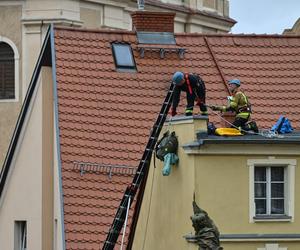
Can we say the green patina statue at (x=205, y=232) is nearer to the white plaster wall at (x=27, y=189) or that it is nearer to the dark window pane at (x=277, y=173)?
the dark window pane at (x=277, y=173)

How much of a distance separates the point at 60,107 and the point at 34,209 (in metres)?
3.19

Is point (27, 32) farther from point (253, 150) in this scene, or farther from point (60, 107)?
point (253, 150)

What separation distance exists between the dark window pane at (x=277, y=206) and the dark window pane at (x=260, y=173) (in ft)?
1.41

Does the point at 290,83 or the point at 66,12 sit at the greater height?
the point at 66,12

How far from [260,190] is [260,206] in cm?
26

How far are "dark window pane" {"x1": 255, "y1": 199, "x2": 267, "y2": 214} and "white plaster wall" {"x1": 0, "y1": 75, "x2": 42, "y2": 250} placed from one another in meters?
10.6

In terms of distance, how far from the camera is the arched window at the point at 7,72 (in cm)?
6538

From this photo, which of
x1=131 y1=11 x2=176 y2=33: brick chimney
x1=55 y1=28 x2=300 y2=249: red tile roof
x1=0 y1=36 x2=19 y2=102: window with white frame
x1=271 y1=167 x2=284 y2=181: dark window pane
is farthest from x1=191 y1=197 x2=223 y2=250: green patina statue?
x1=0 y1=36 x2=19 y2=102: window with white frame

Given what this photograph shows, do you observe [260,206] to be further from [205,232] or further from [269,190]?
[205,232]

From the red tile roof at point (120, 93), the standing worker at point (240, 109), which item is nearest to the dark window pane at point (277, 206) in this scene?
the standing worker at point (240, 109)

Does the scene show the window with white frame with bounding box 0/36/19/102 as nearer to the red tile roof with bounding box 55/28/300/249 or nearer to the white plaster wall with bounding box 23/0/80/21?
the white plaster wall with bounding box 23/0/80/21

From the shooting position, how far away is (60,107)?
4122cm

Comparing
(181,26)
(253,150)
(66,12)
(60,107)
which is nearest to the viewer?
(253,150)

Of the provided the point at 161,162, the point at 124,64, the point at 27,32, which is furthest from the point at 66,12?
the point at 161,162
